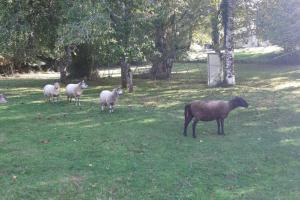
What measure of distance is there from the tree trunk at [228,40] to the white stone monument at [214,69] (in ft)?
1.97

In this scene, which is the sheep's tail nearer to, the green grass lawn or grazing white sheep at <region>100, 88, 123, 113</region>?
the green grass lawn

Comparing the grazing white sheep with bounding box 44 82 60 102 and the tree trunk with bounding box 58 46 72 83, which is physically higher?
the tree trunk with bounding box 58 46 72 83

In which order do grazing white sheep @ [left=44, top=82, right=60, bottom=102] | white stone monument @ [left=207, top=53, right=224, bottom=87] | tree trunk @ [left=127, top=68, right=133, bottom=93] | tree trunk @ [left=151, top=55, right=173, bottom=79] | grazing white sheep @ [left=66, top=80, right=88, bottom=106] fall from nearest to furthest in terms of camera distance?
grazing white sheep @ [left=66, top=80, right=88, bottom=106] < grazing white sheep @ [left=44, top=82, right=60, bottom=102] < tree trunk @ [left=127, top=68, right=133, bottom=93] < white stone monument @ [left=207, top=53, right=224, bottom=87] < tree trunk @ [left=151, top=55, right=173, bottom=79]

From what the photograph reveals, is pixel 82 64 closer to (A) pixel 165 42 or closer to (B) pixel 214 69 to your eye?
(A) pixel 165 42

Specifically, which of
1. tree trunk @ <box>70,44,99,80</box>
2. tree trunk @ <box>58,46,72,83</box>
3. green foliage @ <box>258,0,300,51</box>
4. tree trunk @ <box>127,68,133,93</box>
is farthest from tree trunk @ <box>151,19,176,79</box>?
green foliage @ <box>258,0,300,51</box>

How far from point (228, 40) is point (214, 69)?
2.09 metres

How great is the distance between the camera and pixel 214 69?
97.9 feet

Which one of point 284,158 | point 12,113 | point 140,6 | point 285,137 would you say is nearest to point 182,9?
point 140,6

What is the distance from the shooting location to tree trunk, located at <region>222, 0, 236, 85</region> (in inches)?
1128

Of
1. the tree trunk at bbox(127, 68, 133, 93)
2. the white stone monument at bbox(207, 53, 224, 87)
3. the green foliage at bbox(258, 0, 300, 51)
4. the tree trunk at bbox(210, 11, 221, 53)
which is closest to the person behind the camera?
the green foliage at bbox(258, 0, 300, 51)

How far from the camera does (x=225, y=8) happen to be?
29.5 metres

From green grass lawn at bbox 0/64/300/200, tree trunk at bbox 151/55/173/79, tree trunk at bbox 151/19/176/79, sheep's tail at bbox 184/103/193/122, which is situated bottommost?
green grass lawn at bbox 0/64/300/200

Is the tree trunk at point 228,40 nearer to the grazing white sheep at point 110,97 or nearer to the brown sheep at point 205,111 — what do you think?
the grazing white sheep at point 110,97

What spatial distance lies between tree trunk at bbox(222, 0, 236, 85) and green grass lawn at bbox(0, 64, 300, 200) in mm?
6354
